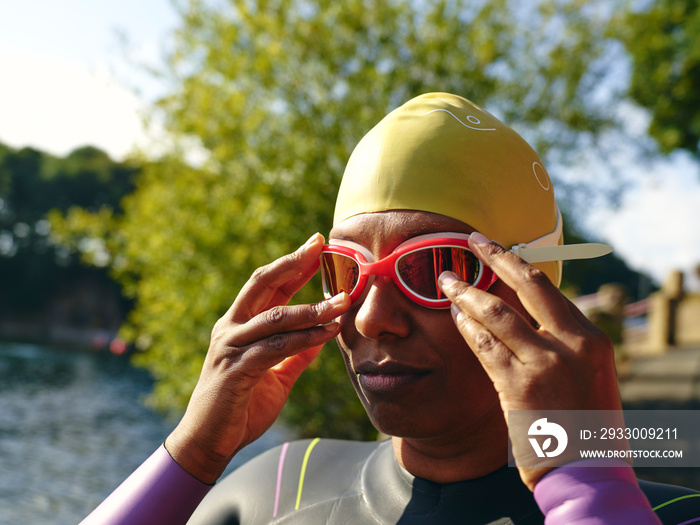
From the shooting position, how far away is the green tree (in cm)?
1020

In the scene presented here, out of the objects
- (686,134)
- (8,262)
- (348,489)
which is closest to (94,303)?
(8,262)

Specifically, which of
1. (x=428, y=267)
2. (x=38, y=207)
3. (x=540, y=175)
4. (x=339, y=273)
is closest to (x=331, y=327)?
(x=339, y=273)

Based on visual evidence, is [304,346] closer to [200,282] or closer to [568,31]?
[200,282]

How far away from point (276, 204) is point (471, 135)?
26.9 feet

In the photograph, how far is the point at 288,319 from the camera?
175cm

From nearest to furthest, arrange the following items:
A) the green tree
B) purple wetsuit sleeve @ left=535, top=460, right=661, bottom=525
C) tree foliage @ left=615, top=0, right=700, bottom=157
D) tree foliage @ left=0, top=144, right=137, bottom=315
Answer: purple wetsuit sleeve @ left=535, top=460, right=661, bottom=525 < the green tree < tree foliage @ left=615, top=0, right=700, bottom=157 < tree foliage @ left=0, top=144, right=137, bottom=315

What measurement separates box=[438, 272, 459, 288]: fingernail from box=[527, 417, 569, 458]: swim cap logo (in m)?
0.43

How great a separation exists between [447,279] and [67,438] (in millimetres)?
22321

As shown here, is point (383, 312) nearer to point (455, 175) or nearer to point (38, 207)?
point (455, 175)

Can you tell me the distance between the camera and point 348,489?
2.17 m

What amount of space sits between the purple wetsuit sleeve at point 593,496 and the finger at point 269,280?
0.96 m

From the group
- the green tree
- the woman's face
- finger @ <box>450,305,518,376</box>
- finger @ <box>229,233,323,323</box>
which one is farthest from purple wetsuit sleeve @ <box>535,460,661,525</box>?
the green tree

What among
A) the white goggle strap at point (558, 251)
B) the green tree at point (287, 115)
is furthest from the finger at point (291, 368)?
the green tree at point (287, 115)

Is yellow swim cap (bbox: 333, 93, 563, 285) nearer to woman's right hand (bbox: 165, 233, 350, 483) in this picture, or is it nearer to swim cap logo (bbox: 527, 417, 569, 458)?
woman's right hand (bbox: 165, 233, 350, 483)
